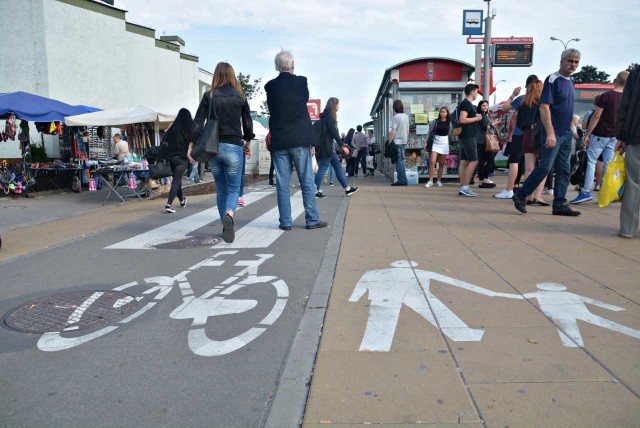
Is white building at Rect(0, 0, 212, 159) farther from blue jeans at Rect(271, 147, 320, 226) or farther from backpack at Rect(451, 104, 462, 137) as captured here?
blue jeans at Rect(271, 147, 320, 226)

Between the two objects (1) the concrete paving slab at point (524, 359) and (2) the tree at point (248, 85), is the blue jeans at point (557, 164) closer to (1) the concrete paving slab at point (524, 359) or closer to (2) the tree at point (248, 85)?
(1) the concrete paving slab at point (524, 359)

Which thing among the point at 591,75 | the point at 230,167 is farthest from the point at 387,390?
the point at 591,75

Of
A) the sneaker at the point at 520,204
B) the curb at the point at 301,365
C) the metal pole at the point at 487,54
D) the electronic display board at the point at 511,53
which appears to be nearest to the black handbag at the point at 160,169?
the sneaker at the point at 520,204

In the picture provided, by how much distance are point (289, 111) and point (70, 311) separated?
3682mm

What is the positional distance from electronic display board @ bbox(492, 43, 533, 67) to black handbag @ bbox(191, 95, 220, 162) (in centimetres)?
1854

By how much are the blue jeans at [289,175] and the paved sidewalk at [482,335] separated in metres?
1.07

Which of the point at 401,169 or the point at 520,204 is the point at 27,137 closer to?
the point at 401,169

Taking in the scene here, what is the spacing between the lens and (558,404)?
2.26 meters

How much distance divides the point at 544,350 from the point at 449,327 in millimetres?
563

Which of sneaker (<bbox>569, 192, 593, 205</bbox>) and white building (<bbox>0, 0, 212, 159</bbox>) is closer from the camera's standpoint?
sneaker (<bbox>569, 192, 593, 205</bbox>)

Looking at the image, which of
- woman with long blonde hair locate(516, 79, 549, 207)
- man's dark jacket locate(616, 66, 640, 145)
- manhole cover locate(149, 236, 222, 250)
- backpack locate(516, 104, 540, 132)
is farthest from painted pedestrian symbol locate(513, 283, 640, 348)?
backpack locate(516, 104, 540, 132)

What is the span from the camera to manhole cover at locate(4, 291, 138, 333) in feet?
11.3

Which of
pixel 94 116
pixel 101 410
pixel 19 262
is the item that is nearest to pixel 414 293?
pixel 101 410

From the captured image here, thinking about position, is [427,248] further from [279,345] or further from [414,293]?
[279,345]
